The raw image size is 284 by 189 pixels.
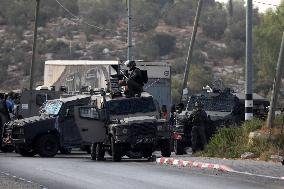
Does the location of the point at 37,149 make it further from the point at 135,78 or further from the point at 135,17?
the point at 135,17

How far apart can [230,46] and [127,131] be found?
264ft

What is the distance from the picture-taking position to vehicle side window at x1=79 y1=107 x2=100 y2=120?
1129 inches

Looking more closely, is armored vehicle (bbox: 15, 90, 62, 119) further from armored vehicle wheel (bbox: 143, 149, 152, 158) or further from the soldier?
armored vehicle wheel (bbox: 143, 149, 152, 158)

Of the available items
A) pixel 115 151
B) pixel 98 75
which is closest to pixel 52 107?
pixel 115 151

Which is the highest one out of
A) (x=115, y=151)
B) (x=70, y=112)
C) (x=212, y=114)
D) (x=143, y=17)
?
(x=143, y=17)

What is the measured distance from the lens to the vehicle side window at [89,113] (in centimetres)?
2869

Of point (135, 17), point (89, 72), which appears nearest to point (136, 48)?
point (135, 17)

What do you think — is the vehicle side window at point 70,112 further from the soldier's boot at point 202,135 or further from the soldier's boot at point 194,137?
the soldier's boot at point 202,135

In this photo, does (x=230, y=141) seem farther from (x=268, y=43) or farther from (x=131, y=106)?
(x=268, y=43)

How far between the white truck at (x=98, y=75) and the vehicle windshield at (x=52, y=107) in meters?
6.14

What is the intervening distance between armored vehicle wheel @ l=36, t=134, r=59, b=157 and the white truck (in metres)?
7.32

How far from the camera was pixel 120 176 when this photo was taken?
21.3 metres

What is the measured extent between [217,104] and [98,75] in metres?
10.2

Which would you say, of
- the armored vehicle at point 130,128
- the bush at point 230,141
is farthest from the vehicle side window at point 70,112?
the bush at point 230,141
